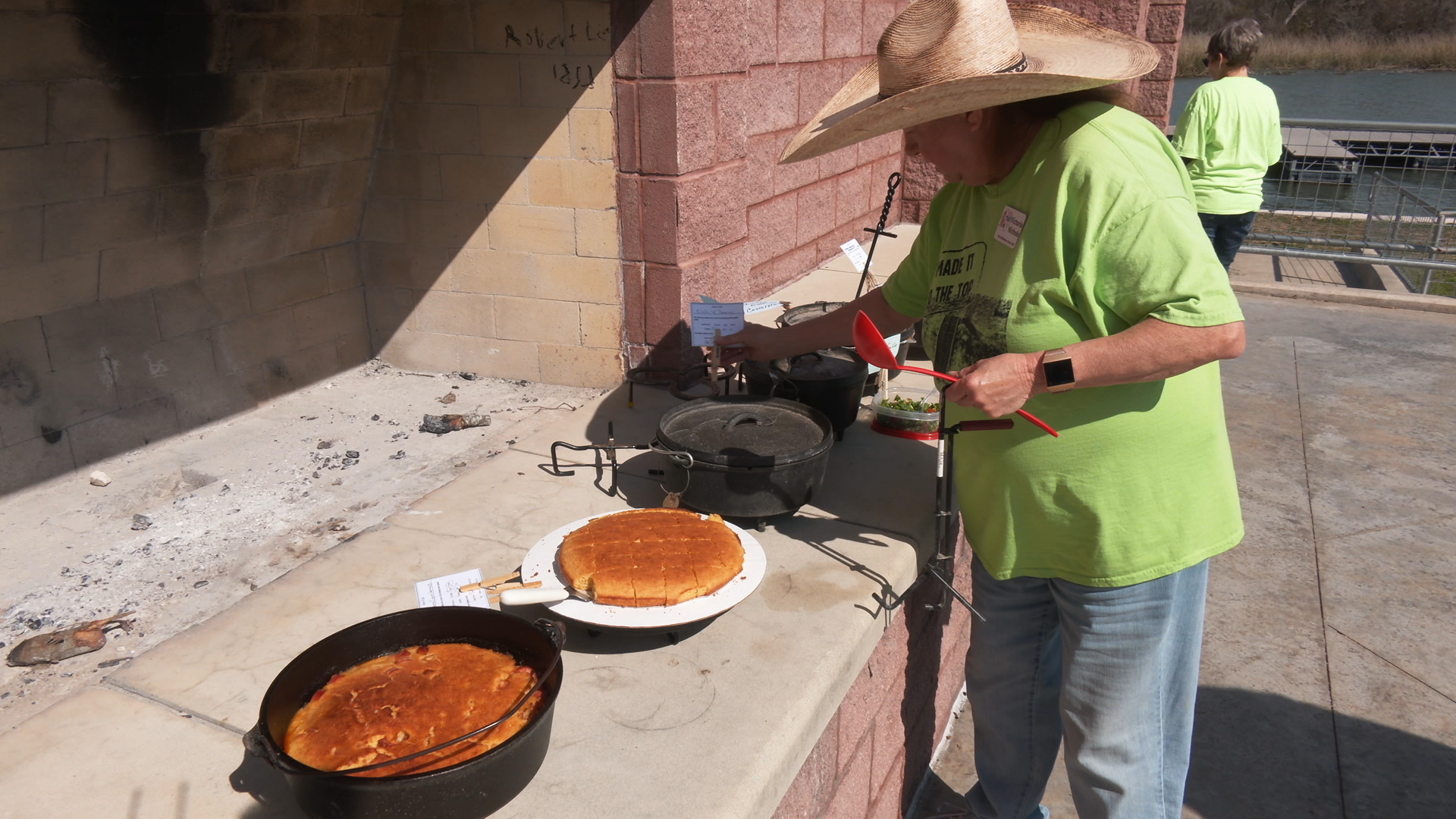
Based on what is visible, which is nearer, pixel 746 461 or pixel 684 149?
pixel 746 461

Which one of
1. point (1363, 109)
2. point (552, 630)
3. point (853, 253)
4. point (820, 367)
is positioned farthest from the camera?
point (1363, 109)

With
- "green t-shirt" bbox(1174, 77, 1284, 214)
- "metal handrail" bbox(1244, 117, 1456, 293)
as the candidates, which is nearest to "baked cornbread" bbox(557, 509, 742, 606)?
"green t-shirt" bbox(1174, 77, 1284, 214)

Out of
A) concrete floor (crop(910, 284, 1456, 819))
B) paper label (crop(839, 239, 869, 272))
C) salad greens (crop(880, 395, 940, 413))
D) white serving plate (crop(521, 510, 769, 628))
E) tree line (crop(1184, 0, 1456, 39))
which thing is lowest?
concrete floor (crop(910, 284, 1456, 819))

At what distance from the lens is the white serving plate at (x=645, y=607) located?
214 cm

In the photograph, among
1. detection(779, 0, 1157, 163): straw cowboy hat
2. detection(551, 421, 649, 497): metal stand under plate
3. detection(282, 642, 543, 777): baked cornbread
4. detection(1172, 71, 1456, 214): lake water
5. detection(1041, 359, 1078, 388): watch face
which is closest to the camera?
detection(282, 642, 543, 777): baked cornbread

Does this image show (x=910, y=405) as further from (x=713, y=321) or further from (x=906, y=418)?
(x=713, y=321)

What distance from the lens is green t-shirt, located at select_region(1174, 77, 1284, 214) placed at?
630 centimetres

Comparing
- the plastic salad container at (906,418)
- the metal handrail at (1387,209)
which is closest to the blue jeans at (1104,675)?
the plastic salad container at (906,418)

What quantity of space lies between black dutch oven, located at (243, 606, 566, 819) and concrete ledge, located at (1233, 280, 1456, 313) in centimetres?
796

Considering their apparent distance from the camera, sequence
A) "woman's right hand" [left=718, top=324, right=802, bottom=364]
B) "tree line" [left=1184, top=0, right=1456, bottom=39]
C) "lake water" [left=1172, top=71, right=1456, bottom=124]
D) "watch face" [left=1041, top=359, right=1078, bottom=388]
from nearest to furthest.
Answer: "watch face" [left=1041, top=359, right=1078, bottom=388], "woman's right hand" [left=718, top=324, right=802, bottom=364], "lake water" [left=1172, top=71, right=1456, bottom=124], "tree line" [left=1184, top=0, right=1456, bottom=39]

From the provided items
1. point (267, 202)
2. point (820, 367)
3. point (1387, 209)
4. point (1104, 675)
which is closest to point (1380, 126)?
point (1387, 209)

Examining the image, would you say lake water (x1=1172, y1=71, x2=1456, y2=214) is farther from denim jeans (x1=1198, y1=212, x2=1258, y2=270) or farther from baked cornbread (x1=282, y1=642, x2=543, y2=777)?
baked cornbread (x1=282, y1=642, x2=543, y2=777)

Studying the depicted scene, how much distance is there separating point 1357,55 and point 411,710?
37.1 meters

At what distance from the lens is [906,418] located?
3.57m
